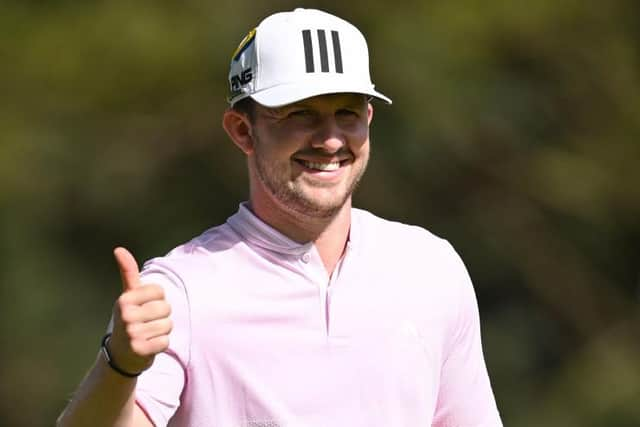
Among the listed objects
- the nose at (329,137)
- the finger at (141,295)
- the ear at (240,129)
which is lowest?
the finger at (141,295)

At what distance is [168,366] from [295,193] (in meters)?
0.47

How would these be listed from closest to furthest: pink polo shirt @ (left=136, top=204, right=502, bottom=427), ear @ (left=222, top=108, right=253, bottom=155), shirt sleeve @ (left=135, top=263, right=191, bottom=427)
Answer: shirt sleeve @ (left=135, top=263, right=191, bottom=427) → pink polo shirt @ (left=136, top=204, right=502, bottom=427) → ear @ (left=222, top=108, right=253, bottom=155)

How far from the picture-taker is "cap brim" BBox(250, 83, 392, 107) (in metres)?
3.46

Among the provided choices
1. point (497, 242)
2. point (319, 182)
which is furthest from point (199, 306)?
point (497, 242)

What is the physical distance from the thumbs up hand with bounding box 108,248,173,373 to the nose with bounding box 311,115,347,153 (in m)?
0.61

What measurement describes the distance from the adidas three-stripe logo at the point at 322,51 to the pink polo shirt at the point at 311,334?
35 cm

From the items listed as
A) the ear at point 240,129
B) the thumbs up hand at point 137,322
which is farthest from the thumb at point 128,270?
the ear at point 240,129

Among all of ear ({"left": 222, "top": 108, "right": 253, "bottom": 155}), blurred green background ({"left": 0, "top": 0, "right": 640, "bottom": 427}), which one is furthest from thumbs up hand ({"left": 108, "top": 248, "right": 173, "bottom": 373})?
blurred green background ({"left": 0, "top": 0, "right": 640, "bottom": 427})

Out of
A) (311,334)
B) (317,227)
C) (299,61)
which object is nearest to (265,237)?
(317,227)

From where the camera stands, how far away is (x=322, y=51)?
3574 mm

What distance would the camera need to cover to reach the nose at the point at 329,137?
11.4 ft

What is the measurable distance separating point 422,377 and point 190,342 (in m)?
0.53

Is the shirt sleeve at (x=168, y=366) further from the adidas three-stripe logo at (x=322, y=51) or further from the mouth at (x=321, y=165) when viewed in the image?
the adidas three-stripe logo at (x=322, y=51)

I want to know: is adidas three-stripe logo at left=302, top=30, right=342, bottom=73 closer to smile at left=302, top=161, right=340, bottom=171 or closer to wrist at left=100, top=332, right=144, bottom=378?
smile at left=302, top=161, right=340, bottom=171
